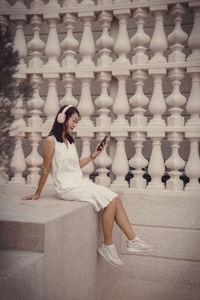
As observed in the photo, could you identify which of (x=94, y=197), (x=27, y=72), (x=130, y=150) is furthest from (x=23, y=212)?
(x=130, y=150)

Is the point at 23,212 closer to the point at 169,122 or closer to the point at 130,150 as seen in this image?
the point at 169,122

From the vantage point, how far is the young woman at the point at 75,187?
3.13 meters

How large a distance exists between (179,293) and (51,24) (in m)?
3.04

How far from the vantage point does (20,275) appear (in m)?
1.82

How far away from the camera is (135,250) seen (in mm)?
3180

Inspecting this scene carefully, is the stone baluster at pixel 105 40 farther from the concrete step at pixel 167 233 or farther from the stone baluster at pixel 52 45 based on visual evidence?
the concrete step at pixel 167 233

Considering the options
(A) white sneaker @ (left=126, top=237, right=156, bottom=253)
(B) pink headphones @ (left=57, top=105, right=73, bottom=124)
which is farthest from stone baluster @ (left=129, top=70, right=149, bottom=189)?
(B) pink headphones @ (left=57, top=105, right=73, bottom=124)

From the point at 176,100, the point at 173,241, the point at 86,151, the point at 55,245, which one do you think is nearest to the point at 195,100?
the point at 176,100

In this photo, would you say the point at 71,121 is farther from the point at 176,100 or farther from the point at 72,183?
the point at 176,100

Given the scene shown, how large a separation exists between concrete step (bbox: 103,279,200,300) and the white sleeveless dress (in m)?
0.96

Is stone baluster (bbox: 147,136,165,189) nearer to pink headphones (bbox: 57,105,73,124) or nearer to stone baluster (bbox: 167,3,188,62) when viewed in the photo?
stone baluster (bbox: 167,3,188,62)

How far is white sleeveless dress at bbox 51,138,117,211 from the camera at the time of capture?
10.2 ft

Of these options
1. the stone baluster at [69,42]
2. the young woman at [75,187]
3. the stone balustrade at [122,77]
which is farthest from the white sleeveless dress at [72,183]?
the stone baluster at [69,42]

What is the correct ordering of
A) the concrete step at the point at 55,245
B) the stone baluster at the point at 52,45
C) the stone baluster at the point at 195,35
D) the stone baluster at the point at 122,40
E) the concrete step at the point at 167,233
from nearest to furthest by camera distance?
1. the concrete step at the point at 55,245
2. the stone baluster at the point at 195,35
3. the concrete step at the point at 167,233
4. the stone baluster at the point at 122,40
5. the stone baluster at the point at 52,45
